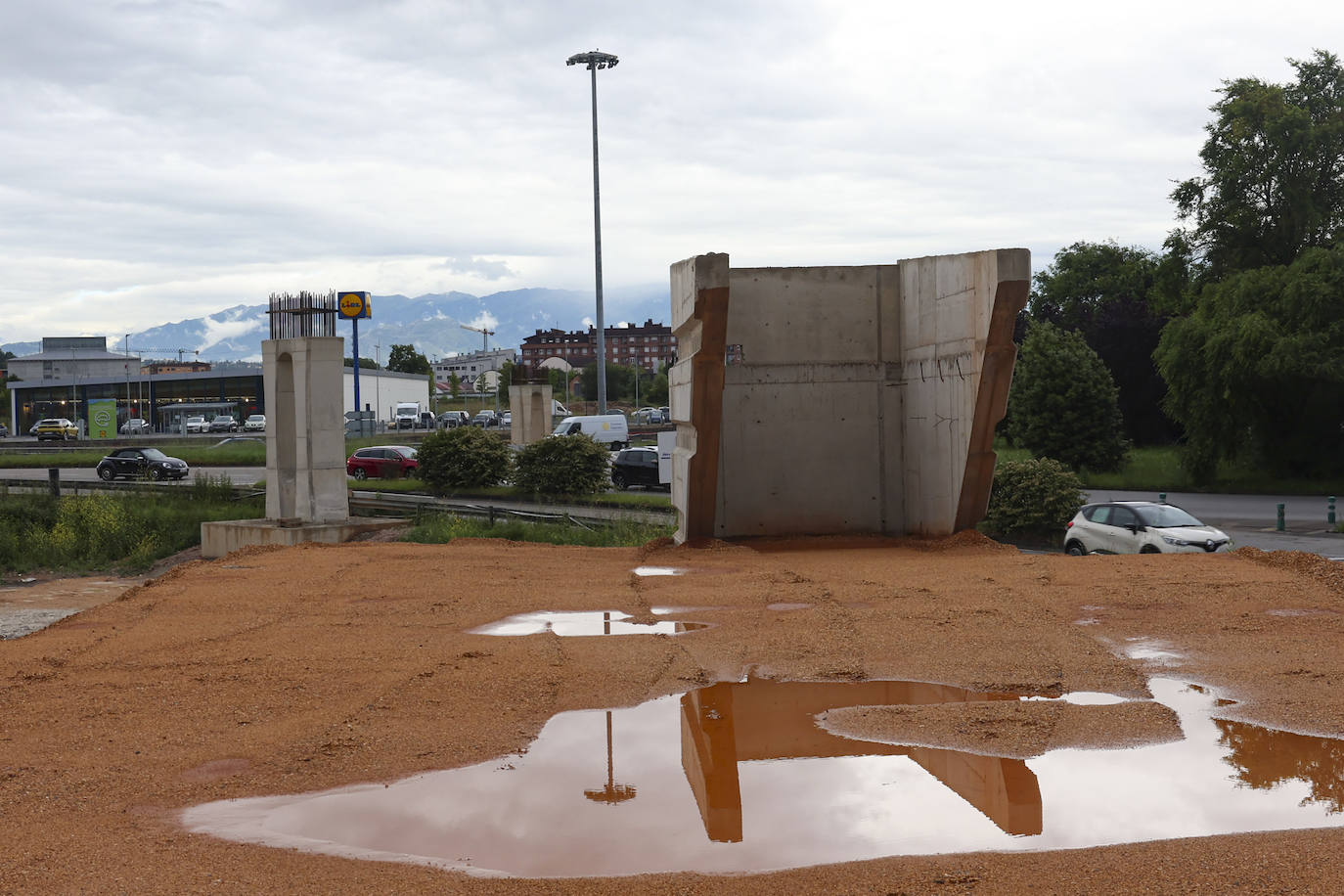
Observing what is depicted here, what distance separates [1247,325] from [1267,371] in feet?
5.56

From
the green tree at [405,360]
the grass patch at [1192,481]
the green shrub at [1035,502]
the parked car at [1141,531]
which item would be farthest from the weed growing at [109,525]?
the green tree at [405,360]

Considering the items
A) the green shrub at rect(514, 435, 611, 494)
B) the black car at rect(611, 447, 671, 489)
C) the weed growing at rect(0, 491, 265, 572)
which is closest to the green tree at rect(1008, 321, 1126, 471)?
the black car at rect(611, 447, 671, 489)

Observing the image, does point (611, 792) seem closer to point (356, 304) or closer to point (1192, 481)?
point (1192, 481)

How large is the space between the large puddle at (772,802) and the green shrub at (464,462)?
28068 millimetres

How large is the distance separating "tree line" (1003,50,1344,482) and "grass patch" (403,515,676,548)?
22.0 metres

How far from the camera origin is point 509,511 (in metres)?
27.9

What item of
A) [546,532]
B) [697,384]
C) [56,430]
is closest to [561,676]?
[697,384]

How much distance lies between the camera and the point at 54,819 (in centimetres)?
680

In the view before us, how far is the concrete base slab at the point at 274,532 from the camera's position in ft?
80.7

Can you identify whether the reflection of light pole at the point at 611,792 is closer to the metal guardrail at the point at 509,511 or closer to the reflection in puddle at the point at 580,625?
the reflection in puddle at the point at 580,625

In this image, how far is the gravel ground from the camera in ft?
19.6

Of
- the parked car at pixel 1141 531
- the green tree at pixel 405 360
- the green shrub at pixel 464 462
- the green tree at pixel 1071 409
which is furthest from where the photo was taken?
the green tree at pixel 405 360

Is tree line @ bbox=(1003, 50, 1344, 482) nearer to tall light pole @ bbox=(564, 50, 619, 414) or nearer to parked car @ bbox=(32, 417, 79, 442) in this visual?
tall light pole @ bbox=(564, 50, 619, 414)

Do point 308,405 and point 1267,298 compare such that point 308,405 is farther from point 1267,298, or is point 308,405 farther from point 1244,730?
point 1267,298
